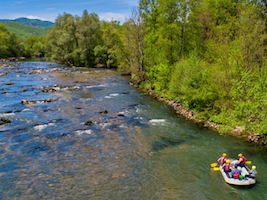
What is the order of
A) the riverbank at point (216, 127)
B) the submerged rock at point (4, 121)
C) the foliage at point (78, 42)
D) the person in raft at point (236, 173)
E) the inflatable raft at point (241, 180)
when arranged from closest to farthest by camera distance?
the inflatable raft at point (241, 180) < the person in raft at point (236, 173) < the riverbank at point (216, 127) < the submerged rock at point (4, 121) < the foliage at point (78, 42)

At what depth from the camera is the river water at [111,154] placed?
452 inches

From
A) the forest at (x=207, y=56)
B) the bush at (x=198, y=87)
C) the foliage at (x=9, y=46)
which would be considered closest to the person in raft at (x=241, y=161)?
the forest at (x=207, y=56)

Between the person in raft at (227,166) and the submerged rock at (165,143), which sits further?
the submerged rock at (165,143)

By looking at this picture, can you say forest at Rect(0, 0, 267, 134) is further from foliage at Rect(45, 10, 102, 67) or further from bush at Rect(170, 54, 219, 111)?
foliage at Rect(45, 10, 102, 67)

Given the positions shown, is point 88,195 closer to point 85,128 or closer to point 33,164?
point 33,164

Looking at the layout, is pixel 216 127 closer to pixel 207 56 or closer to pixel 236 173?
pixel 236 173

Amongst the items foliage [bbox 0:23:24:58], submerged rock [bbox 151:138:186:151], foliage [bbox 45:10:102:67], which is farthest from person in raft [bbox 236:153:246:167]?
foliage [bbox 0:23:24:58]

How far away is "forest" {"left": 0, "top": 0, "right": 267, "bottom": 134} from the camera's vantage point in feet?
56.6

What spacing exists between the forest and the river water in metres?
3.31

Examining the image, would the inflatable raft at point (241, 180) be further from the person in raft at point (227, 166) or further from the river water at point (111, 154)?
the river water at point (111, 154)

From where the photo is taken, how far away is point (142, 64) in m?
39.3

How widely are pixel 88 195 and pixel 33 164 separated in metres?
5.21

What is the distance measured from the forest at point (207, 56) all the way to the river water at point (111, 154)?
10.9 feet

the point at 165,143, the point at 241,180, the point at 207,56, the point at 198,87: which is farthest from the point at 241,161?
the point at 207,56
